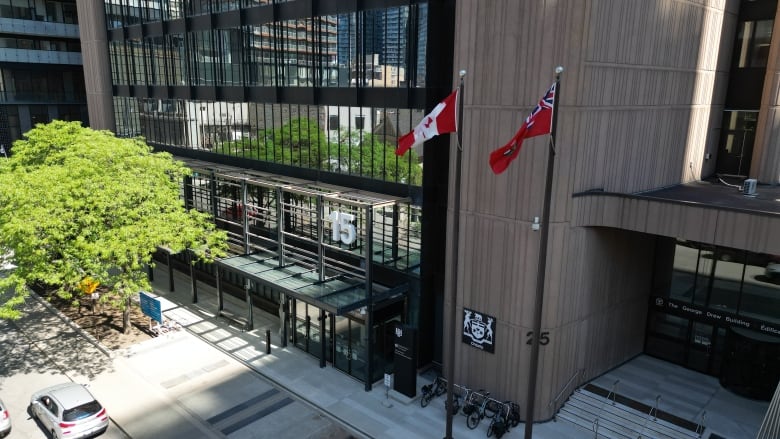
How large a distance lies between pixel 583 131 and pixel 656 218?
11.7 ft

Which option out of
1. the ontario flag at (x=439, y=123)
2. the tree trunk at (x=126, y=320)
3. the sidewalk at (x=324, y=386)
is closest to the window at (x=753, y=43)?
the ontario flag at (x=439, y=123)

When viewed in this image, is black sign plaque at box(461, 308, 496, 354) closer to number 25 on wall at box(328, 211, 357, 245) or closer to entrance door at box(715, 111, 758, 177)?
number 25 on wall at box(328, 211, 357, 245)

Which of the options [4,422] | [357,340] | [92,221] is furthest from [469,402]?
[92,221]

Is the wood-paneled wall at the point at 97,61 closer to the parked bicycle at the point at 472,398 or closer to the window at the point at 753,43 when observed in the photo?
the parked bicycle at the point at 472,398

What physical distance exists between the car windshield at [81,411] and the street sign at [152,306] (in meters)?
6.83

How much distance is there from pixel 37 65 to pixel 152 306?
38.8 m

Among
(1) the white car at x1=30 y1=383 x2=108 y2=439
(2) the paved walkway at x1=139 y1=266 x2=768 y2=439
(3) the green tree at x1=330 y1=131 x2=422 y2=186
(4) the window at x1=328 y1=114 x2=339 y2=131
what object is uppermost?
(4) the window at x1=328 y1=114 x2=339 y2=131

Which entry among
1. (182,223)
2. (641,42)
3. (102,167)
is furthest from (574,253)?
(102,167)

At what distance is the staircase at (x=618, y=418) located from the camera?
57.5 feet

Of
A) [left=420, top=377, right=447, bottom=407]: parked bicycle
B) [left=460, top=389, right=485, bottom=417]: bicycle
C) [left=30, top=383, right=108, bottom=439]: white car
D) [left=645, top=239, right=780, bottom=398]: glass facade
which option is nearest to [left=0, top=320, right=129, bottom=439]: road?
[left=30, top=383, right=108, bottom=439]: white car

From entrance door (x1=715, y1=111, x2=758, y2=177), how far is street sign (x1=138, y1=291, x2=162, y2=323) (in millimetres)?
24805

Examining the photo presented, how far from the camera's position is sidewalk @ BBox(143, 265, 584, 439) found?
18.2m

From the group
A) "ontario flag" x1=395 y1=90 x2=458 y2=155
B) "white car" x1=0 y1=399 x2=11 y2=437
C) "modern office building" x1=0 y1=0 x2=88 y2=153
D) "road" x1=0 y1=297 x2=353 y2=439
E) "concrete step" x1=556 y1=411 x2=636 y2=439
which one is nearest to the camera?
"ontario flag" x1=395 y1=90 x2=458 y2=155

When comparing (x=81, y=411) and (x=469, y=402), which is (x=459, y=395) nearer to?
(x=469, y=402)
